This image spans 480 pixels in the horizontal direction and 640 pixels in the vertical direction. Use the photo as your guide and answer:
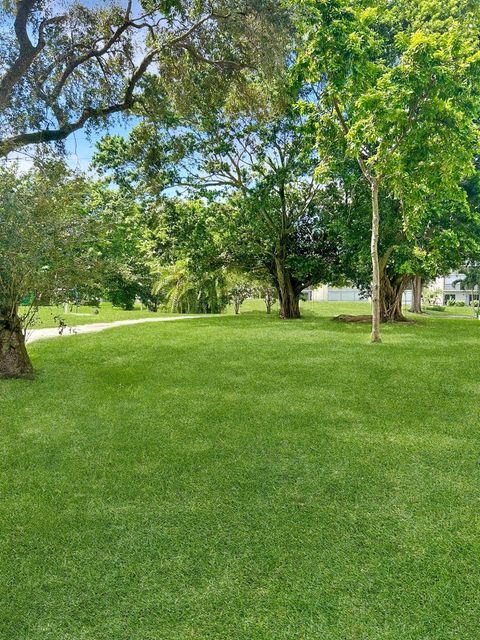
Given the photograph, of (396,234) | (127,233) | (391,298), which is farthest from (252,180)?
(391,298)

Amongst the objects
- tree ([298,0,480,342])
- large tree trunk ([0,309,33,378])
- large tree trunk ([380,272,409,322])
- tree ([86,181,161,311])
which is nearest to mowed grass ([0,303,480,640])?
large tree trunk ([0,309,33,378])

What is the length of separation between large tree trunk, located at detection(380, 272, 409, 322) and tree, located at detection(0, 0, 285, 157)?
863cm

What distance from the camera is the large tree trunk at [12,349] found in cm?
606

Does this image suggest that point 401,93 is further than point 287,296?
No

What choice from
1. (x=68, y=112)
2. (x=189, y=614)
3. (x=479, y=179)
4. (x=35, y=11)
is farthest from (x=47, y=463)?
(x=479, y=179)

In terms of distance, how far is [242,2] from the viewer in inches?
Result: 298

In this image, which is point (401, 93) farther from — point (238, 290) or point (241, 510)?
point (238, 290)

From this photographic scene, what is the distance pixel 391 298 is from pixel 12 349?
12758 mm

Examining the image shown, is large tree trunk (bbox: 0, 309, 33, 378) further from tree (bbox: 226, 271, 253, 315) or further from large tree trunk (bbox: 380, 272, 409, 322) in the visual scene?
tree (bbox: 226, 271, 253, 315)

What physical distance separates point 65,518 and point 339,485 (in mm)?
1903

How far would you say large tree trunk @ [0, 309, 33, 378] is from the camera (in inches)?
239

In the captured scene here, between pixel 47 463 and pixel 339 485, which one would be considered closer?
pixel 339 485

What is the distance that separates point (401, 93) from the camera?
25.5 feet

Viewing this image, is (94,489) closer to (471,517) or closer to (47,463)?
(47,463)
